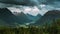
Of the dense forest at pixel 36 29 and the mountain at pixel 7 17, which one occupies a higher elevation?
the mountain at pixel 7 17

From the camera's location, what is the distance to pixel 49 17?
2.42m

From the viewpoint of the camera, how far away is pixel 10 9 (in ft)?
7.92

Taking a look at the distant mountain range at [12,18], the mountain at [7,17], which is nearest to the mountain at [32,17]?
the distant mountain range at [12,18]

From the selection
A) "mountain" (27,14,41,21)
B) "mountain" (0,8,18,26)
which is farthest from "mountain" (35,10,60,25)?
"mountain" (0,8,18,26)

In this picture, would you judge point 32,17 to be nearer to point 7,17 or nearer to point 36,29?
point 36,29

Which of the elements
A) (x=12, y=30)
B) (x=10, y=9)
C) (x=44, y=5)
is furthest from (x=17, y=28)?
(x=44, y=5)

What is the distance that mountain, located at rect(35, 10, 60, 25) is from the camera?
94.9 inches

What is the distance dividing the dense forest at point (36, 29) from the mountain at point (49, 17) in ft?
0.13

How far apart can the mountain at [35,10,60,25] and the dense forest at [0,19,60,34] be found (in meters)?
0.04

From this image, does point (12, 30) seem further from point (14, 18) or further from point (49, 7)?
point (49, 7)

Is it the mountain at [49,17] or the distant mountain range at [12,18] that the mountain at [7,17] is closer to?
the distant mountain range at [12,18]

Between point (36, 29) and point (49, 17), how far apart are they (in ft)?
0.63

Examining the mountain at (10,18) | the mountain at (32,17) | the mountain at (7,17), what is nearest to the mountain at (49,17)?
the mountain at (32,17)

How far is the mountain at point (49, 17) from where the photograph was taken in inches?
94.9
